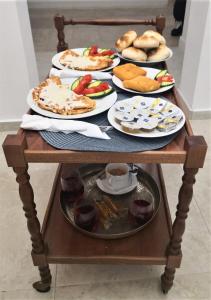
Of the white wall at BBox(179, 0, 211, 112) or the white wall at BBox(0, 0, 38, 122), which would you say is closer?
the white wall at BBox(0, 0, 38, 122)

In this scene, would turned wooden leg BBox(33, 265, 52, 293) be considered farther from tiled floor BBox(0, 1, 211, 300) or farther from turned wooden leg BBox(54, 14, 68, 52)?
turned wooden leg BBox(54, 14, 68, 52)

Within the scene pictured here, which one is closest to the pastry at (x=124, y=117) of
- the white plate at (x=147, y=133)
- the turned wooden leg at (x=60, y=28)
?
the white plate at (x=147, y=133)

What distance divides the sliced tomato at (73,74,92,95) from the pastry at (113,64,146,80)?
97 millimetres

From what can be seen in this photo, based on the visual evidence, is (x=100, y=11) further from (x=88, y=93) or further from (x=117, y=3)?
(x=88, y=93)

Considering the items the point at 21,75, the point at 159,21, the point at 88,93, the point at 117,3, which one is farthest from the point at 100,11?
the point at 88,93

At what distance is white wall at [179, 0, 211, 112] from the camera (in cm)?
147

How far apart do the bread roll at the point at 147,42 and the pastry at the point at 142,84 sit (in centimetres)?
21

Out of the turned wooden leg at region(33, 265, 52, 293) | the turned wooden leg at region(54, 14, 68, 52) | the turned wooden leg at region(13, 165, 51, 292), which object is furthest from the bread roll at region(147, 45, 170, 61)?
the turned wooden leg at region(33, 265, 52, 293)

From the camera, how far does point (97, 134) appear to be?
2.10ft

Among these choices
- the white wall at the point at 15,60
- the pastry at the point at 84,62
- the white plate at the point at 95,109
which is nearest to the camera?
the white plate at the point at 95,109

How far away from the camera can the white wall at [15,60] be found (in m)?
1.35

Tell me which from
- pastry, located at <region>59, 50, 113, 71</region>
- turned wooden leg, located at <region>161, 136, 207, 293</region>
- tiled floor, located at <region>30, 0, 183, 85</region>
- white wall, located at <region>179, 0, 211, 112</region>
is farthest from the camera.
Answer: tiled floor, located at <region>30, 0, 183, 85</region>

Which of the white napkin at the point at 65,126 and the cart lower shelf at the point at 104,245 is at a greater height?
the white napkin at the point at 65,126

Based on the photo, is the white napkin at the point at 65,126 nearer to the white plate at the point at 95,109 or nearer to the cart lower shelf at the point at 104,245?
the white plate at the point at 95,109
